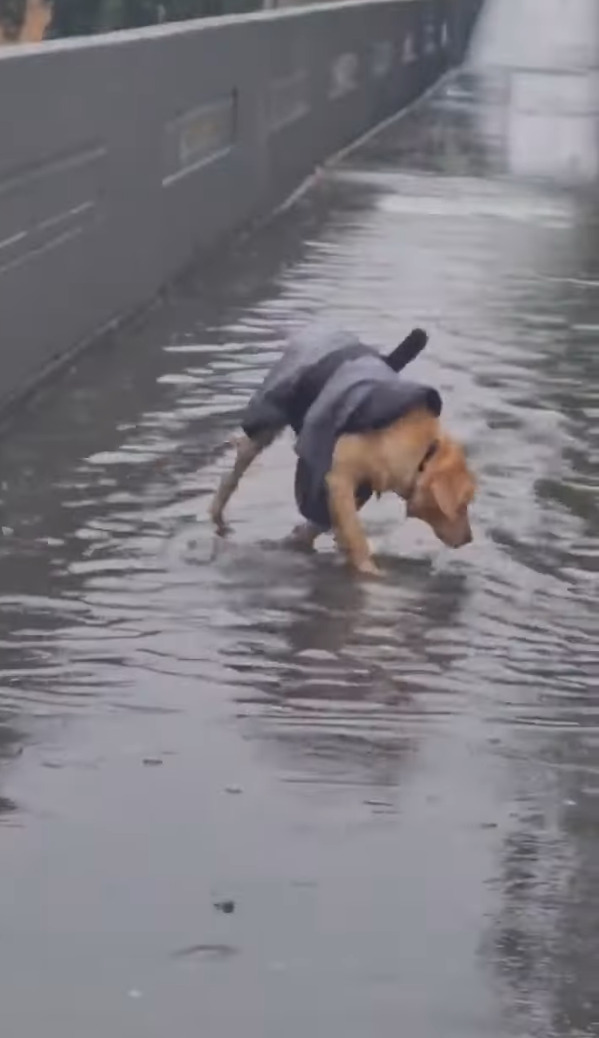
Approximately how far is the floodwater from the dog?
0.24 meters

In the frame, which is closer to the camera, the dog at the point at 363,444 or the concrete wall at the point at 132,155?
the dog at the point at 363,444

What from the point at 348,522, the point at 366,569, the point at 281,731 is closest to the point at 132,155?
the point at 366,569

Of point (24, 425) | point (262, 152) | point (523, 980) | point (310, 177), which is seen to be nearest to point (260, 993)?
point (523, 980)

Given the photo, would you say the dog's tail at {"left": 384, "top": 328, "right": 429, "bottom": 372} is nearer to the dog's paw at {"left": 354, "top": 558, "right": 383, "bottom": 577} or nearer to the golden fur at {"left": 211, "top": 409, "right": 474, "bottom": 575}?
the golden fur at {"left": 211, "top": 409, "right": 474, "bottom": 575}

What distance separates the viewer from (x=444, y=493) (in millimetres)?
7129

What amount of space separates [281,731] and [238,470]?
2022mm

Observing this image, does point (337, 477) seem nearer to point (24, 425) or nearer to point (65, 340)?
point (24, 425)

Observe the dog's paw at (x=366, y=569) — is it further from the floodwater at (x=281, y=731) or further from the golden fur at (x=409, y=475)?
the golden fur at (x=409, y=475)

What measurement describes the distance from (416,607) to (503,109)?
2301cm

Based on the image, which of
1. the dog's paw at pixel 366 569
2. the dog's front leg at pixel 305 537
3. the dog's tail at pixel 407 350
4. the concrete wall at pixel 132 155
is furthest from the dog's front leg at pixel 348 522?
the concrete wall at pixel 132 155

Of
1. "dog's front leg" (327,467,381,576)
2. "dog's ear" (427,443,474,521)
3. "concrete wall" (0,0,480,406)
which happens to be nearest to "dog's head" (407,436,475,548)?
"dog's ear" (427,443,474,521)

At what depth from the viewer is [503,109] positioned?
96.8ft

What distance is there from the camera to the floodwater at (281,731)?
4617 millimetres

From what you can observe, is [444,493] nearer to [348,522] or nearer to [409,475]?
[409,475]
